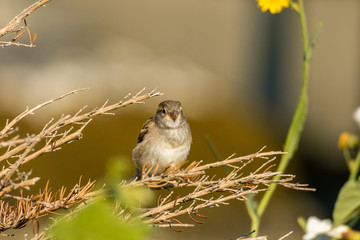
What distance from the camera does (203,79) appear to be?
644 cm

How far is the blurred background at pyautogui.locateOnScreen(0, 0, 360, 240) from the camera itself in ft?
17.2

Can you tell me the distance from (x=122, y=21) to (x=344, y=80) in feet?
9.67

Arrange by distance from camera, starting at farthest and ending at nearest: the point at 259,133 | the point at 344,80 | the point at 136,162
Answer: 1. the point at 344,80
2. the point at 259,133
3. the point at 136,162

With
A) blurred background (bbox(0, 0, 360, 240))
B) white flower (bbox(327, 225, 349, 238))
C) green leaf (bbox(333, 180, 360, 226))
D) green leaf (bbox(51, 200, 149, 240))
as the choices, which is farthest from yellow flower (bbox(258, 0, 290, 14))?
blurred background (bbox(0, 0, 360, 240))

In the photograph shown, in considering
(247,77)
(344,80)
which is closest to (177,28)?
(247,77)

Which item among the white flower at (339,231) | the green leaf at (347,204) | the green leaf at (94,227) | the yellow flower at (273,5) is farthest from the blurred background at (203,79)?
the green leaf at (94,227)

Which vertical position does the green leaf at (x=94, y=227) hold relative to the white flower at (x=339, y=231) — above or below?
above

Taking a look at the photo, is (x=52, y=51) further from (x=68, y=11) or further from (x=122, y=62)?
(x=68, y=11)

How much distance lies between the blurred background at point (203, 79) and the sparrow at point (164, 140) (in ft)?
7.44

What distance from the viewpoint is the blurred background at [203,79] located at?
5.25 metres

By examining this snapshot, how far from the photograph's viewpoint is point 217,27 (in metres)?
8.80

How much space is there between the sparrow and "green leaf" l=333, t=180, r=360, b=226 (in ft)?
3.41

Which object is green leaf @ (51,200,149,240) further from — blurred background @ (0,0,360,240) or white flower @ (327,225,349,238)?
blurred background @ (0,0,360,240)

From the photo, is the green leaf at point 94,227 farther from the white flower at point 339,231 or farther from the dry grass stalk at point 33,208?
the white flower at point 339,231
